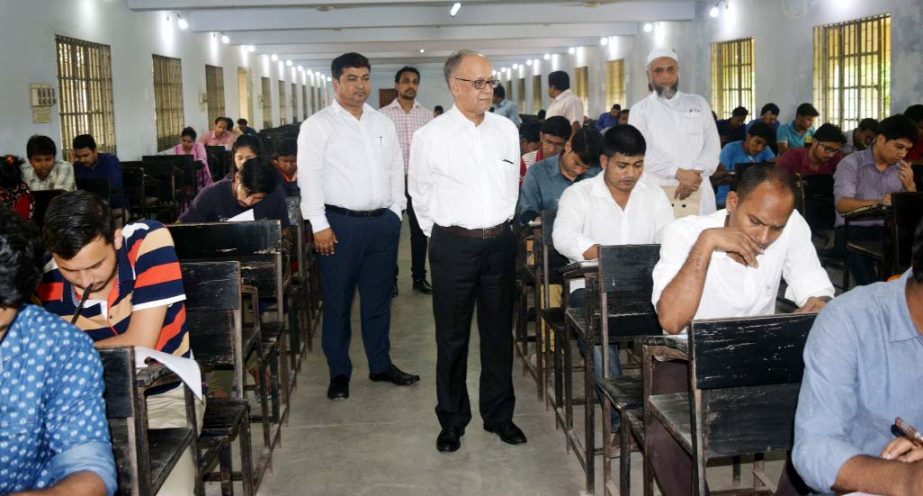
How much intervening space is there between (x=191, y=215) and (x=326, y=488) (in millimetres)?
1727

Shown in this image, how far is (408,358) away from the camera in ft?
16.5

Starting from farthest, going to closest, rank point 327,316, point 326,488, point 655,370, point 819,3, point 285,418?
point 819,3 → point 327,316 → point 285,418 → point 326,488 → point 655,370

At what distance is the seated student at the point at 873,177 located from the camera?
17.2 feet

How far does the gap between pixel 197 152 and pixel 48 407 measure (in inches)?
417

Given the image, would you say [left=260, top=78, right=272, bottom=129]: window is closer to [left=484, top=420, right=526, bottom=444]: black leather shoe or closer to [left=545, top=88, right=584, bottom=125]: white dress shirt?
[left=545, top=88, right=584, bottom=125]: white dress shirt

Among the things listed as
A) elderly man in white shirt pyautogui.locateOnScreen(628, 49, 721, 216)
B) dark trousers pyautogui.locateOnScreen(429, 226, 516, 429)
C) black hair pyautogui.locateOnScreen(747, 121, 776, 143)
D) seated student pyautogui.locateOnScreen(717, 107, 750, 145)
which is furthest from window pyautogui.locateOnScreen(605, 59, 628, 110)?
dark trousers pyautogui.locateOnScreen(429, 226, 516, 429)

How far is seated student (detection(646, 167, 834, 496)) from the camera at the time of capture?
95.4 inches

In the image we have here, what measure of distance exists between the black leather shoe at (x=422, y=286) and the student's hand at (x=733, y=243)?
431cm

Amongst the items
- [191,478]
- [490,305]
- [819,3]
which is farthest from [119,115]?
[191,478]

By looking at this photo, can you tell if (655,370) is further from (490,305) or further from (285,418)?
(285,418)

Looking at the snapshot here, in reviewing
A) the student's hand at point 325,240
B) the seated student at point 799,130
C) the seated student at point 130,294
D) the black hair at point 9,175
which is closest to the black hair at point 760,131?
the seated student at point 799,130

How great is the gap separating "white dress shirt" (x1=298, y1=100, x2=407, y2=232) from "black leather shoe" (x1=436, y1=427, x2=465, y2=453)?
1.11 m

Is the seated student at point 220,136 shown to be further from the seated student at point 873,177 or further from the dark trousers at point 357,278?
the seated student at point 873,177

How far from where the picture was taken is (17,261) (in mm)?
1567
